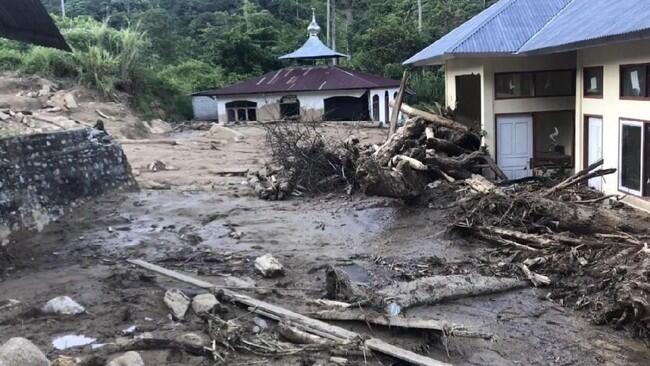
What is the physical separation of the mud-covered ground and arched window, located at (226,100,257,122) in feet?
71.8

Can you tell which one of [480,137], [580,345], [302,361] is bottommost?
[580,345]

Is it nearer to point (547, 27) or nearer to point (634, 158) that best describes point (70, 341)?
point (634, 158)

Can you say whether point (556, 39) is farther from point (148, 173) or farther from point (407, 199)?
point (148, 173)

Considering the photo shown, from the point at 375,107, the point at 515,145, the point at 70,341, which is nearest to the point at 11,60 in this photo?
the point at 375,107

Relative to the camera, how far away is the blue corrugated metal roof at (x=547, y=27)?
11.5m

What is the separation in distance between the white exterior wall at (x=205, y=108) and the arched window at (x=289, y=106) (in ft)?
18.2

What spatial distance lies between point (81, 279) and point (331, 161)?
31.0 ft

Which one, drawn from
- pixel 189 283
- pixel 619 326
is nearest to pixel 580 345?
pixel 619 326

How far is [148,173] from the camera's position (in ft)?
67.0

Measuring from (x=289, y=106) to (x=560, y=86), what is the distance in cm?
2382

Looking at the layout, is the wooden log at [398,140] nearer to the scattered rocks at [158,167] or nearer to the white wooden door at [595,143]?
the white wooden door at [595,143]

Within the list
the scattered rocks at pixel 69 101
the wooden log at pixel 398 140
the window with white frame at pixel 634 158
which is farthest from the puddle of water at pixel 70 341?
the scattered rocks at pixel 69 101

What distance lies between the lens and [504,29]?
17.3 m

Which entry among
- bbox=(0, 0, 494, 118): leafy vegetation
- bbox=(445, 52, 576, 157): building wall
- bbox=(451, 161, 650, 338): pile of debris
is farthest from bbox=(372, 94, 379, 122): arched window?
bbox=(451, 161, 650, 338): pile of debris
